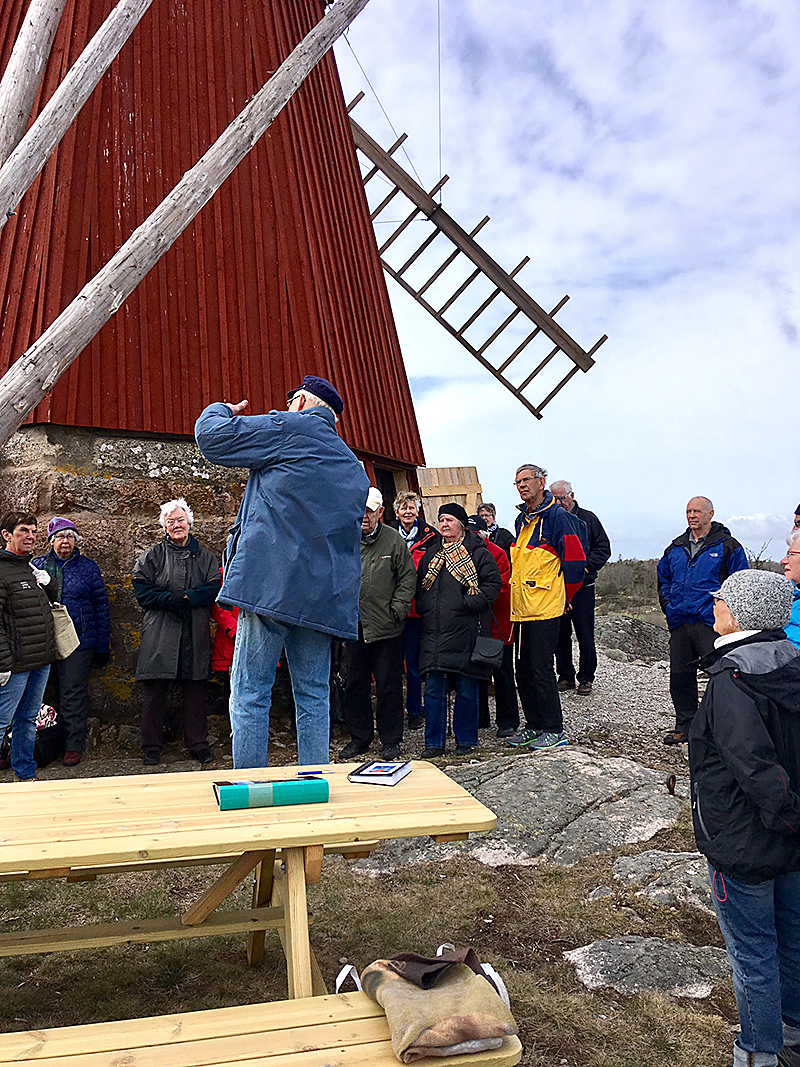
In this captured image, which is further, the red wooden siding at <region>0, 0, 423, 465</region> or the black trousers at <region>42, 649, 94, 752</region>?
the red wooden siding at <region>0, 0, 423, 465</region>

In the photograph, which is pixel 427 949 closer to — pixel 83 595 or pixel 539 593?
pixel 539 593

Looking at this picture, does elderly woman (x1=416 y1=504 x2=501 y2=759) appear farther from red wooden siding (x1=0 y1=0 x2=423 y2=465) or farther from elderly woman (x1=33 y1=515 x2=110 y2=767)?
elderly woman (x1=33 y1=515 x2=110 y2=767)

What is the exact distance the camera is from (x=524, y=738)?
274 inches

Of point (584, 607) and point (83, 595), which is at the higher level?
point (83, 595)

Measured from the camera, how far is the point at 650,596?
20.3 m

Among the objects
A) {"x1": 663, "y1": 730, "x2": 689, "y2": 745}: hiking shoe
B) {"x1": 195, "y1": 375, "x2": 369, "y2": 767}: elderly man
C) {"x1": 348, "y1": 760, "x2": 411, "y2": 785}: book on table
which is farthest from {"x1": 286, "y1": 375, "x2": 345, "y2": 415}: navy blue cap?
{"x1": 663, "y1": 730, "x2": 689, "y2": 745}: hiking shoe

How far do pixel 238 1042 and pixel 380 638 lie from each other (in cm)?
480

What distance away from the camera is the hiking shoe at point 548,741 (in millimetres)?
6568

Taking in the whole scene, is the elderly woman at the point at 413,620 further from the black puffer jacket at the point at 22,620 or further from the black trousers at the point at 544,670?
the black puffer jacket at the point at 22,620

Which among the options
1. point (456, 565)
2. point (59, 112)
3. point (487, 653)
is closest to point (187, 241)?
point (59, 112)

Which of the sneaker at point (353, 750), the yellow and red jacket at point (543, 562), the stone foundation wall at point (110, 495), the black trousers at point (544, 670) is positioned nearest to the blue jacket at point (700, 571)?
the yellow and red jacket at point (543, 562)

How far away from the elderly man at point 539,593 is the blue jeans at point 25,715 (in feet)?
12.1

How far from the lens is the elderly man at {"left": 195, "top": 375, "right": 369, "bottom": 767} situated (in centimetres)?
360

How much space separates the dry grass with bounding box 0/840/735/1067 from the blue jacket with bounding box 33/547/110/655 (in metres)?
2.69
